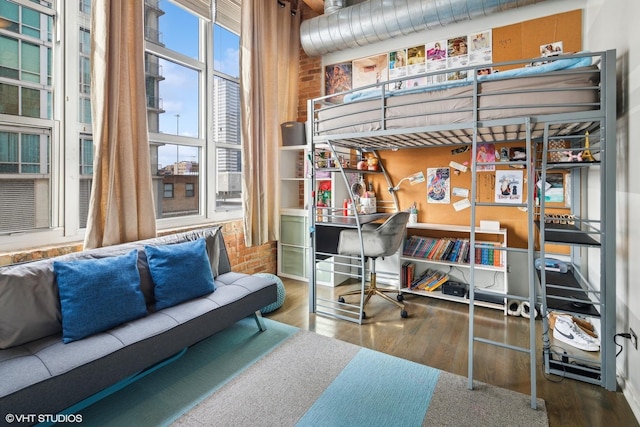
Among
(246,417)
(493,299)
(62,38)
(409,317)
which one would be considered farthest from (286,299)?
(62,38)

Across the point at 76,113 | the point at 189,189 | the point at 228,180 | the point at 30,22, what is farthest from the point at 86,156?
the point at 228,180

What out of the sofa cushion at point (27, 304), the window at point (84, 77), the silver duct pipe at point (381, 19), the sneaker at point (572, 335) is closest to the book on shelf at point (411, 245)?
the sneaker at point (572, 335)

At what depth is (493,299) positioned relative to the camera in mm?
3193

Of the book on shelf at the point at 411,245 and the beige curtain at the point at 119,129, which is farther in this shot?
the book on shelf at the point at 411,245

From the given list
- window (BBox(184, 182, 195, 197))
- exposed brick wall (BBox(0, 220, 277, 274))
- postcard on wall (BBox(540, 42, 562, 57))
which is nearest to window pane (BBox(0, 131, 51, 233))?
exposed brick wall (BBox(0, 220, 277, 274))

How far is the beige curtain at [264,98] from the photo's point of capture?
3.59 meters

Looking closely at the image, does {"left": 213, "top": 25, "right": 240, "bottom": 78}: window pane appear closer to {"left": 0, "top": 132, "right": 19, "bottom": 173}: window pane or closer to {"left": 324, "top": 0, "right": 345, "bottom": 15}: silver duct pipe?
{"left": 324, "top": 0, "right": 345, "bottom": 15}: silver duct pipe

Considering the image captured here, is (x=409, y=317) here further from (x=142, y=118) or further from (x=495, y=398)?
(x=142, y=118)

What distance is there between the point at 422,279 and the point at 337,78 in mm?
2645

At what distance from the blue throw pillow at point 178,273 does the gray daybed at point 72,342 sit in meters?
0.04

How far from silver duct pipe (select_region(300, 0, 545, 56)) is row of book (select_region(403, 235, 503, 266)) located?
2139 millimetres

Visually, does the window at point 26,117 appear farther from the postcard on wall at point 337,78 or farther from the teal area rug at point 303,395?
the postcard on wall at point 337,78

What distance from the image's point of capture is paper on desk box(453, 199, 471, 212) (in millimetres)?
3490

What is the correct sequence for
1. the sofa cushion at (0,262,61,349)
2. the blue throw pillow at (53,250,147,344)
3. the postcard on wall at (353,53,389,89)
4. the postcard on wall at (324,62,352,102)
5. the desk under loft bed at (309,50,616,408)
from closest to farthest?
the sofa cushion at (0,262,61,349) → the blue throw pillow at (53,250,147,344) → the desk under loft bed at (309,50,616,408) → the postcard on wall at (353,53,389,89) → the postcard on wall at (324,62,352,102)
